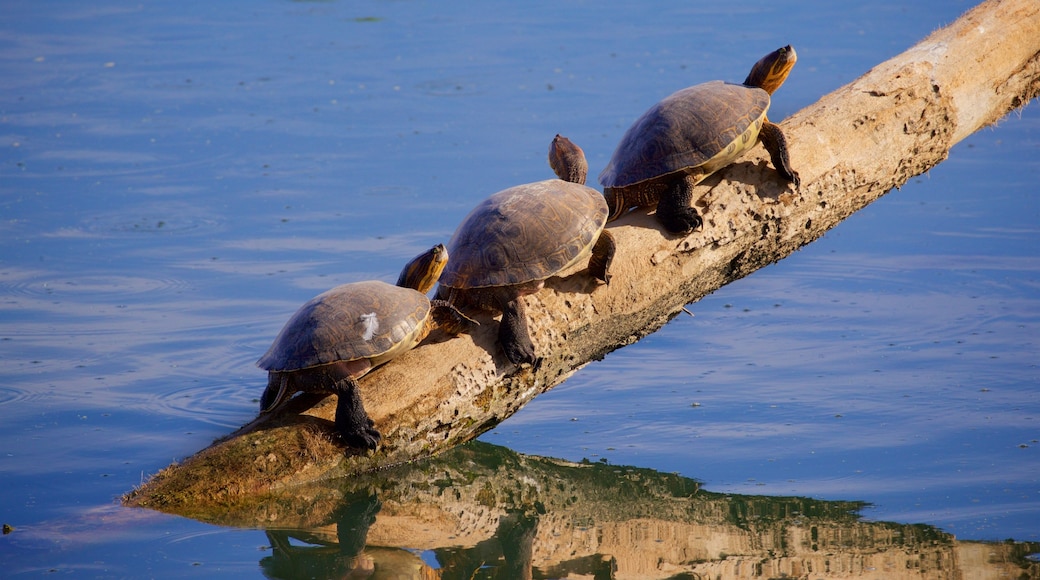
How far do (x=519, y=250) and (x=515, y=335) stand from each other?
0.37 m

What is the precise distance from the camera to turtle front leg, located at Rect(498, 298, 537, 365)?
479 cm

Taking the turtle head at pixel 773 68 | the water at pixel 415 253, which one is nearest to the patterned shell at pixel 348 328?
the water at pixel 415 253

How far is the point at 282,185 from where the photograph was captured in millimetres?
8992

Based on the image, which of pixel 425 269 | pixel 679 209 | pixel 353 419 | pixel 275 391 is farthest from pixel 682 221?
pixel 275 391

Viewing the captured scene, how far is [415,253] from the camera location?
764 centimetres

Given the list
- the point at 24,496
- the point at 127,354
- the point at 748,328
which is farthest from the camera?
the point at 748,328

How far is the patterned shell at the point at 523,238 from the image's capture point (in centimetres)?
476

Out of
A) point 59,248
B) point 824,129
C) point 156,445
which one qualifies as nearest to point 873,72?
point 824,129

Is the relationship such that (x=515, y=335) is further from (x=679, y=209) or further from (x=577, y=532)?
(x=679, y=209)

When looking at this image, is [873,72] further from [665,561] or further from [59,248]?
[59,248]

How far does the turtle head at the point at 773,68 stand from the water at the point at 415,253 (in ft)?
5.27

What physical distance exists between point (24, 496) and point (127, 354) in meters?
1.66

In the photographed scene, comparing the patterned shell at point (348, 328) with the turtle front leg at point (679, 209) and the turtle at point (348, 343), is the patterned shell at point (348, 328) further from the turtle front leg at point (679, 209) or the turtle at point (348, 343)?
the turtle front leg at point (679, 209)

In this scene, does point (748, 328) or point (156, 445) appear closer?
Answer: point (156, 445)
